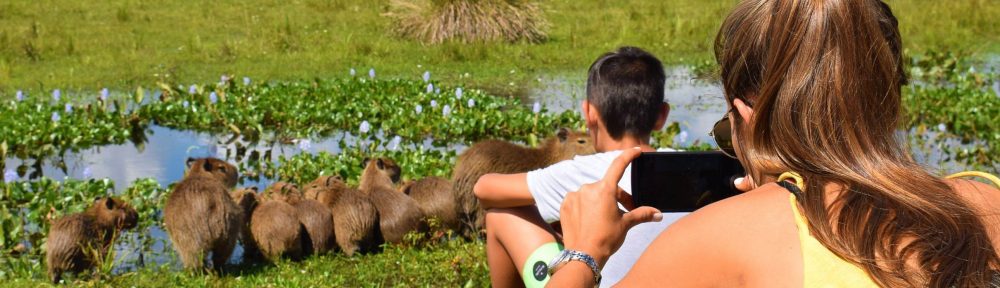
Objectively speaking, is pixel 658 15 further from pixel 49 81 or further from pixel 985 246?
pixel 985 246

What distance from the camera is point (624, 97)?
12.8 ft

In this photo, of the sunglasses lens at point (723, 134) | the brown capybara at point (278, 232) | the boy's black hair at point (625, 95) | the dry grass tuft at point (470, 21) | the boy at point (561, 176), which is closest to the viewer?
the sunglasses lens at point (723, 134)

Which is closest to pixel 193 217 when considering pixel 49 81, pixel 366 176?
pixel 366 176

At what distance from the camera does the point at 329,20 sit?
14.2m

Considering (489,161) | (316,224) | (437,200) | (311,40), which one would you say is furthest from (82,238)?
(311,40)

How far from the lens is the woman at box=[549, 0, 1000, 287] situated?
1697 mm

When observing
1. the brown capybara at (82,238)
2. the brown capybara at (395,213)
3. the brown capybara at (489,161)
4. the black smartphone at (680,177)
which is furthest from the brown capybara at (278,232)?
the black smartphone at (680,177)

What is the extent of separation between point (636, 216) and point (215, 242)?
3163mm

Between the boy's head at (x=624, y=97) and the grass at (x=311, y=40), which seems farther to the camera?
the grass at (x=311, y=40)

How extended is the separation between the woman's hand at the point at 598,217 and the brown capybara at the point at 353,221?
3238mm

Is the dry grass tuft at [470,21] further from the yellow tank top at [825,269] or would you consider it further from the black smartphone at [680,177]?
the yellow tank top at [825,269]

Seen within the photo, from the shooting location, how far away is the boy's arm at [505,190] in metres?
3.63

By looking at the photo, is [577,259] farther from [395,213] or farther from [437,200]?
[437,200]

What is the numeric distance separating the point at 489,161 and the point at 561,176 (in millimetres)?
2295
